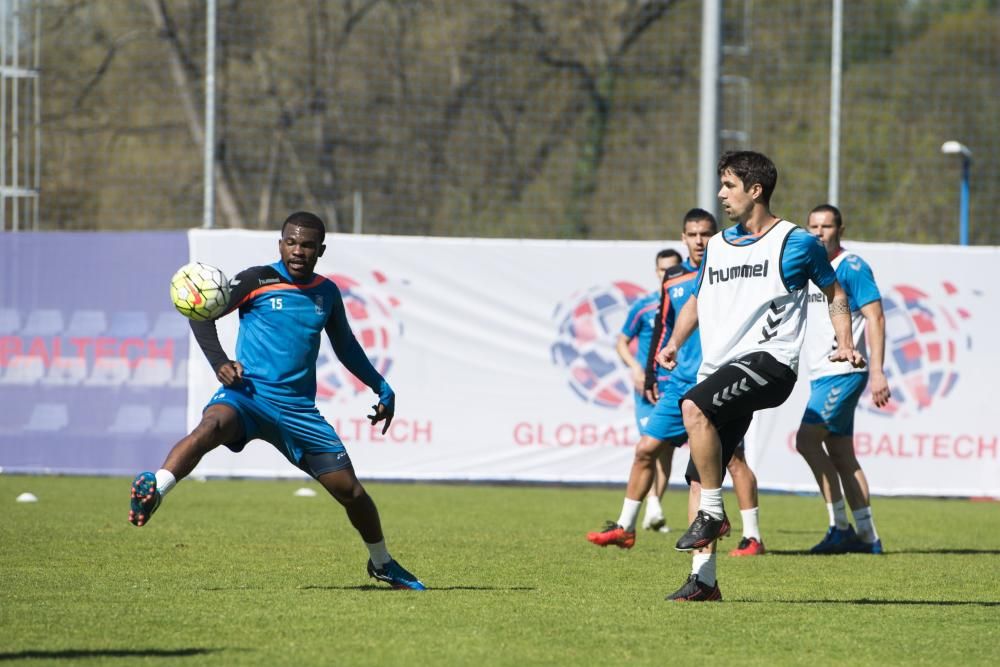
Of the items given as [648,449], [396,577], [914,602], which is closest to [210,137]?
[648,449]

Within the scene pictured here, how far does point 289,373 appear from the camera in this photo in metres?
7.90

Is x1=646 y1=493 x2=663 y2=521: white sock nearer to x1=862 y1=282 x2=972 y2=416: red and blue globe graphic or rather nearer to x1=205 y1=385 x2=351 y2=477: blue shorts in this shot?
x1=862 y1=282 x2=972 y2=416: red and blue globe graphic

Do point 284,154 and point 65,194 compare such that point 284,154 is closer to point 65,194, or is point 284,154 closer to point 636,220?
point 65,194

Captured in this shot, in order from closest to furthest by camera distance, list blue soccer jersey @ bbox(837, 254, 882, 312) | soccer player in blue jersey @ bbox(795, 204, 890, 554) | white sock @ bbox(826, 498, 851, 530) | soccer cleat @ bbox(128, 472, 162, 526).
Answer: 1. soccer cleat @ bbox(128, 472, 162, 526)
2. blue soccer jersey @ bbox(837, 254, 882, 312)
3. soccer player in blue jersey @ bbox(795, 204, 890, 554)
4. white sock @ bbox(826, 498, 851, 530)

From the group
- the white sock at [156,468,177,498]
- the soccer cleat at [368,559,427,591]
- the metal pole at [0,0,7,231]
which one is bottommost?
the soccer cleat at [368,559,427,591]

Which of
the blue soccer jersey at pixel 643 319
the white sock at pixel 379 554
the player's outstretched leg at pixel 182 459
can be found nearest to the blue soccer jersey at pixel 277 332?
the player's outstretched leg at pixel 182 459

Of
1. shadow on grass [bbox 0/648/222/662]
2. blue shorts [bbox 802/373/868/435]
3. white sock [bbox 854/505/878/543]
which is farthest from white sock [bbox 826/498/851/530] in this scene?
shadow on grass [bbox 0/648/222/662]

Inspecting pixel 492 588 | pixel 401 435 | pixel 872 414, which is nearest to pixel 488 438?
pixel 401 435

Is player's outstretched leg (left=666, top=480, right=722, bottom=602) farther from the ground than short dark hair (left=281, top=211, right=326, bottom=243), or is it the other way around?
short dark hair (left=281, top=211, right=326, bottom=243)

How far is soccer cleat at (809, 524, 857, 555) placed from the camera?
35.2ft

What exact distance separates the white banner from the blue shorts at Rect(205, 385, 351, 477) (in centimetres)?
767

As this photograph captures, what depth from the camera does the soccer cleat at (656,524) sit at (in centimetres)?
1227

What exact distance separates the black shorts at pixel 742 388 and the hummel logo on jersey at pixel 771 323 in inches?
4.1

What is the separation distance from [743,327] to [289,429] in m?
2.32
